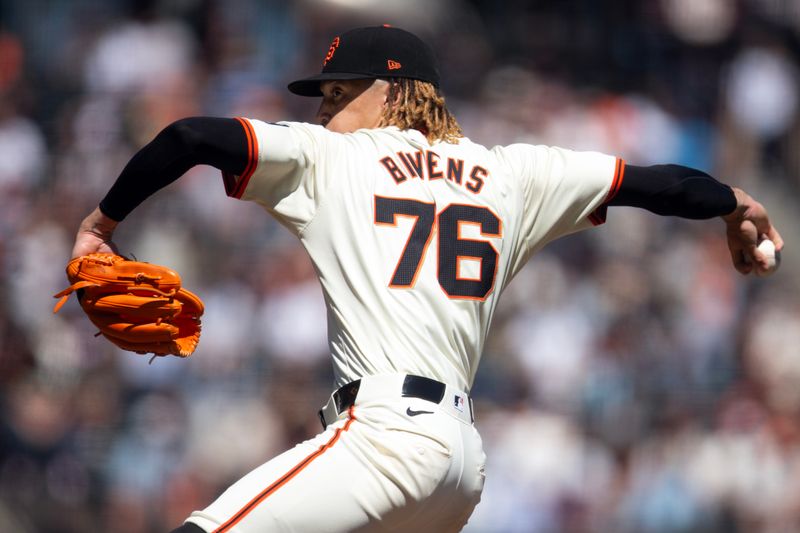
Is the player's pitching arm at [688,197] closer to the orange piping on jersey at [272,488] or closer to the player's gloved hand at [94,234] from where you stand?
the orange piping on jersey at [272,488]

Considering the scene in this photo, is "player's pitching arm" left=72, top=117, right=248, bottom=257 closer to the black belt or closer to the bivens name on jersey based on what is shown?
the bivens name on jersey

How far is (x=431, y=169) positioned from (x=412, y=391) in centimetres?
58

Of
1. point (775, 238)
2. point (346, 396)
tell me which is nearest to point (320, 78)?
point (346, 396)

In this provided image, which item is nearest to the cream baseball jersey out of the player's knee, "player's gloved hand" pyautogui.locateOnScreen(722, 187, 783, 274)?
the player's knee

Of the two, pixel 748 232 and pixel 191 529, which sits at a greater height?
pixel 748 232

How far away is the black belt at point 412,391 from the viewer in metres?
2.75

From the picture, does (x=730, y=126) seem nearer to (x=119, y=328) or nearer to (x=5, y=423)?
(x=5, y=423)

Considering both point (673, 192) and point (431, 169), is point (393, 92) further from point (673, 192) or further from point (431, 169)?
point (673, 192)

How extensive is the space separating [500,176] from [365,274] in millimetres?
483

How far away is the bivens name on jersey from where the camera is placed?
2916 millimetres

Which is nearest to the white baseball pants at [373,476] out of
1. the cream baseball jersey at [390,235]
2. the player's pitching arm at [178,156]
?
the cream baseball jersey at [390,235]

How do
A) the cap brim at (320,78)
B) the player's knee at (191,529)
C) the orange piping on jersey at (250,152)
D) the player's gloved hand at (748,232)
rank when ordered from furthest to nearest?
the player's gloved hand at (748,232), the cap brim at (320,78), the orange piping on jersey at (250,152), the player's knee at (191,529)

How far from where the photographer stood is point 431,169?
2.96 meters

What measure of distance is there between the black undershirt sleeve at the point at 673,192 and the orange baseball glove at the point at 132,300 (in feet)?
3.92
